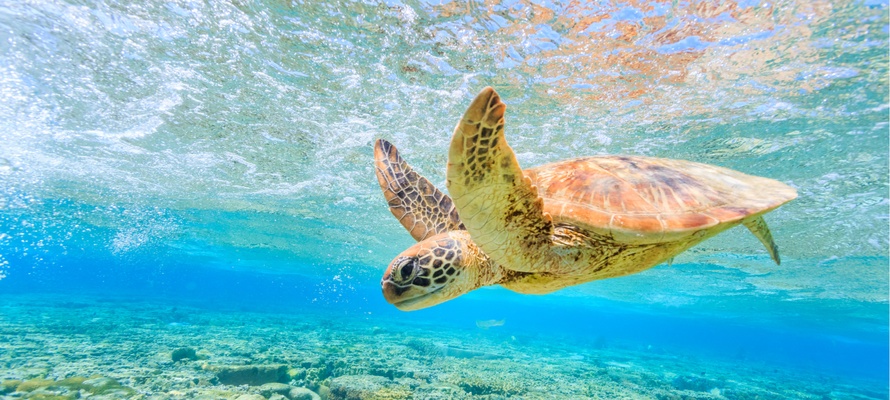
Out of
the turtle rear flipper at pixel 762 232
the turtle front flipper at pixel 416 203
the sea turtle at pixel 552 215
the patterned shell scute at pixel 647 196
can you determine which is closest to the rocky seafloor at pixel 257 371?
the turtle front flipper at pixel 416 203

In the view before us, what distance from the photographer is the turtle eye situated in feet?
8.86

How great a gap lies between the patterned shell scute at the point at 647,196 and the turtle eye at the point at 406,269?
1.22 metres

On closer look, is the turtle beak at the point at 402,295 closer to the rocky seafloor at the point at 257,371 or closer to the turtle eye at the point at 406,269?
the turtle eye at the point at 406,269

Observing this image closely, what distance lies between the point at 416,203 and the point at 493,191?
1.73 metres

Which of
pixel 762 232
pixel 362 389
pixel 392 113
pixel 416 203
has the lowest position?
pixel 362 389

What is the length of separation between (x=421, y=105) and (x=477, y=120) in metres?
6.64

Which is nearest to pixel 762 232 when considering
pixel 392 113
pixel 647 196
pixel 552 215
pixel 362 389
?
pixel 647 196

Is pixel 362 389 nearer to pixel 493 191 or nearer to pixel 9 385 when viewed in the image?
pixel 9 385

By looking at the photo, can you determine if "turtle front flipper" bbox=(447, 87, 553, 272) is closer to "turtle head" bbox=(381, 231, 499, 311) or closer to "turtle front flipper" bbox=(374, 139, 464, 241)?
"turtle head" bbox=(381, 231, 499, 311)

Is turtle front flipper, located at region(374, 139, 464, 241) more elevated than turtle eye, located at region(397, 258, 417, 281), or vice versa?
turtle front flipper, located at region(374, 139, 464, 241)

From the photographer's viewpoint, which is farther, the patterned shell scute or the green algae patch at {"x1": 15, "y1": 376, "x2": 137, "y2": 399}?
the green algae patch at {"x1": 15, "y1": 376, "x2": 137, "y2": 399}

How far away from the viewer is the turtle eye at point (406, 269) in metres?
2.70

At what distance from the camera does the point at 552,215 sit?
9.83ft

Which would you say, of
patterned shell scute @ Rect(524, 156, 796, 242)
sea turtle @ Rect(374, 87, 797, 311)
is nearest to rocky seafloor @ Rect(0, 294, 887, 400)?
sea turtle @ Rect(374, 87, 797, 311)
